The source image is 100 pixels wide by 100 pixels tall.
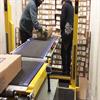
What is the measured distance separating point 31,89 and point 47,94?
2.74 feet

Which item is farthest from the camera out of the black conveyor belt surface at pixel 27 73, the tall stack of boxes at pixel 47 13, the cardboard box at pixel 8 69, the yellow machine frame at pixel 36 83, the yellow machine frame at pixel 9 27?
the tall stack of boxes at pixel 47 13

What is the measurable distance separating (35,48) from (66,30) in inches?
44.0

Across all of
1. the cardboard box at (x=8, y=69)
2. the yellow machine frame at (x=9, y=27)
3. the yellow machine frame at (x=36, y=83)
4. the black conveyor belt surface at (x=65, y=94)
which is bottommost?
the black conveyor belt surface at (x=65, y=94)

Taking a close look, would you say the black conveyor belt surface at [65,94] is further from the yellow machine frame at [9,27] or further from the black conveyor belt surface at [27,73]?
the black conveyor belt surface at [27,73]

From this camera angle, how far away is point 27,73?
2203 millimetres

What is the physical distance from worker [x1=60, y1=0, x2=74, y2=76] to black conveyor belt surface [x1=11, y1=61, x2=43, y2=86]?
69.6 inches

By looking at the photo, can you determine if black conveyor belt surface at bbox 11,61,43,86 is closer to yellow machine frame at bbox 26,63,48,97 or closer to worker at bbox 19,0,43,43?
yellow machine frame at bbox 26,63,48,97

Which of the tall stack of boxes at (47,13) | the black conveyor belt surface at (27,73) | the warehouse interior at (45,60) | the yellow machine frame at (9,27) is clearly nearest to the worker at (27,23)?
the warehouse interior at (45,60)

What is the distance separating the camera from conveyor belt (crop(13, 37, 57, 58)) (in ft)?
9.51

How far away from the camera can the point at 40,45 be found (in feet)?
11.3

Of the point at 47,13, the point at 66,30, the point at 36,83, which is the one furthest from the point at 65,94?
the point at 47,13

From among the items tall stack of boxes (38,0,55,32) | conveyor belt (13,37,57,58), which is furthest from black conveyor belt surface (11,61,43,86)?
tall stack of boxes (38,0,55,32)

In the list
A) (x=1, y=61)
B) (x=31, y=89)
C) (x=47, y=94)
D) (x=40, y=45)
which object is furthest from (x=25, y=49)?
(x=31, y=89)

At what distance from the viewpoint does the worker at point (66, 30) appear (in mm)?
4168
